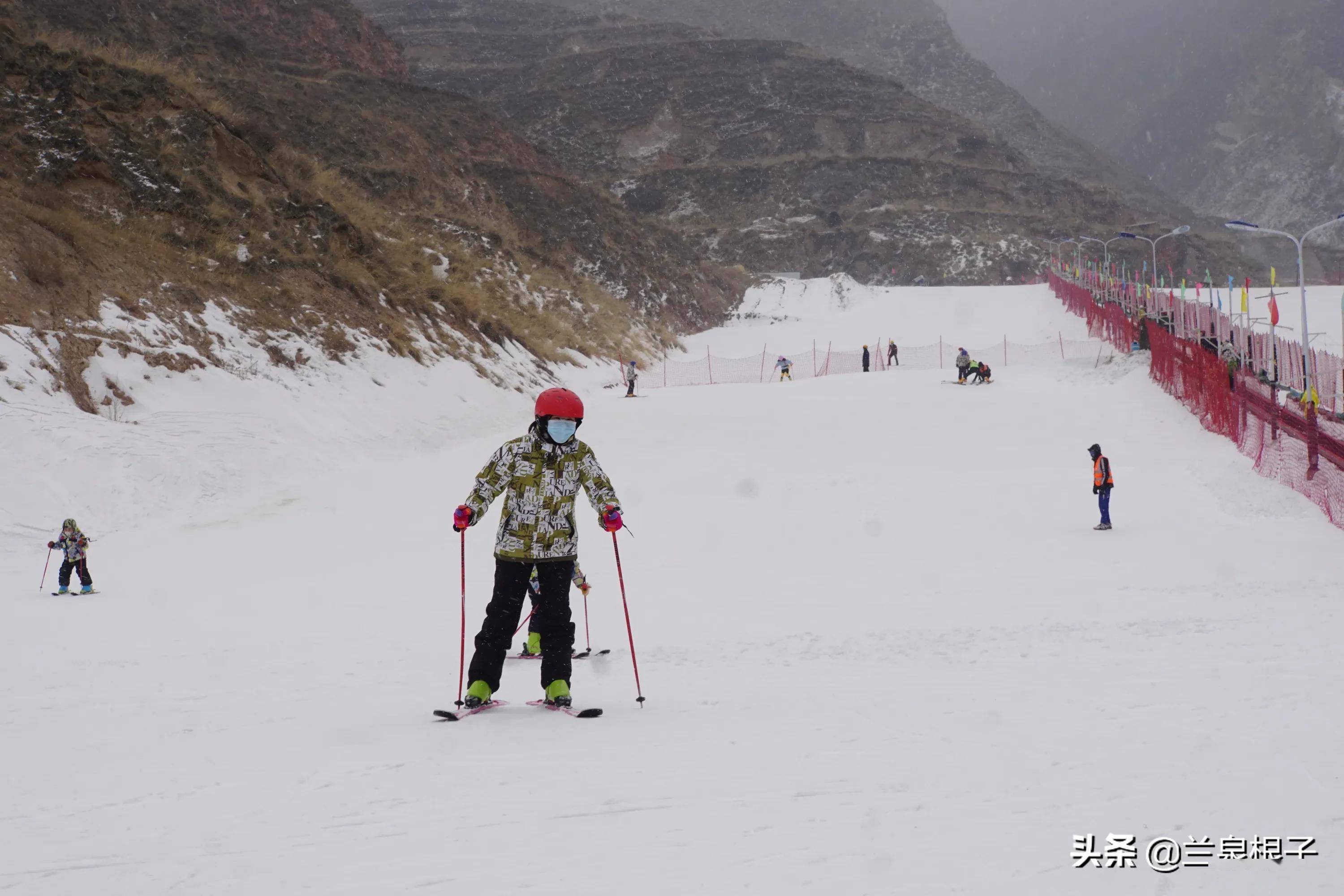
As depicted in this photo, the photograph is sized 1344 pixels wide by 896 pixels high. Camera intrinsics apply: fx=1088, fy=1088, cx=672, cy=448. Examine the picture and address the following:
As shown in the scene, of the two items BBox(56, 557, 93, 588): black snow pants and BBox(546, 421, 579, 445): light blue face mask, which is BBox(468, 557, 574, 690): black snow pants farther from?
BBox(56, 557, 93, 588): black snow pants

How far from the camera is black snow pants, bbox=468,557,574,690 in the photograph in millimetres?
6145

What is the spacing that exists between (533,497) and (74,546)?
7451 millimetres

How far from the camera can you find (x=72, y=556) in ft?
36.8

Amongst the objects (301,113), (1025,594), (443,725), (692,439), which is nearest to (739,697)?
(443,725)

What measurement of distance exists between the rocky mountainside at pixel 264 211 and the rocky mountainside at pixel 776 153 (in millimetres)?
36391

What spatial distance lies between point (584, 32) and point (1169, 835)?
141 meters

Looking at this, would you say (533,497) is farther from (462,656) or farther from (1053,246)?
(1053,246)

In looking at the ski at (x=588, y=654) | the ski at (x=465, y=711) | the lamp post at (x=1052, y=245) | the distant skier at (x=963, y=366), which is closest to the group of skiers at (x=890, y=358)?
the distant skier at (x=963, y=366)

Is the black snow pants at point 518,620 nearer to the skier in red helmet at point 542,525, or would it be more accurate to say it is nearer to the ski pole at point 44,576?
the skier in red helmet at point 542,525

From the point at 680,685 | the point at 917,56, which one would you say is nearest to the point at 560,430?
the point at 680,685

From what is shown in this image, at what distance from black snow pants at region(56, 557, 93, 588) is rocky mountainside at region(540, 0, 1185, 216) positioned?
532 ft

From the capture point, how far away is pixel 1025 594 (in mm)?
10250

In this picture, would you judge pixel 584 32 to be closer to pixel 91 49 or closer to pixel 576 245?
pixel 576 245

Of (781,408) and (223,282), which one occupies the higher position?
(223,282)
